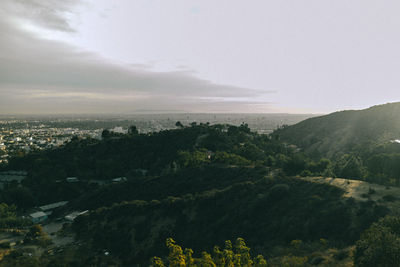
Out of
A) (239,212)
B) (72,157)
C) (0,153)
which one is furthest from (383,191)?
(0,153)

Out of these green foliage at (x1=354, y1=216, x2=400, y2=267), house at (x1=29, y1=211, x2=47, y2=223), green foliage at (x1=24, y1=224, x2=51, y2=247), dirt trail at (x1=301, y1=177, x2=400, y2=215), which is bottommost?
house at (x1=29, y1=211, x2=47, y2=223)

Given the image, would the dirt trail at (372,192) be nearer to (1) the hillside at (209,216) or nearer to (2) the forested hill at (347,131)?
(1) the hillside at (209,216)

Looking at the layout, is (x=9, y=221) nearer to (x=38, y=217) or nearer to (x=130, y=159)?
(x=38, y=217)

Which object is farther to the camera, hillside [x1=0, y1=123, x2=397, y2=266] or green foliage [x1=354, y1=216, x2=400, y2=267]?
hillside [x1=0, y1=123, x2=397, y2=266]

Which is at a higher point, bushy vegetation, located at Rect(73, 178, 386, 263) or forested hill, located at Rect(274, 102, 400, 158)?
forested hill, located at Rect(274, 102, 400, 158)

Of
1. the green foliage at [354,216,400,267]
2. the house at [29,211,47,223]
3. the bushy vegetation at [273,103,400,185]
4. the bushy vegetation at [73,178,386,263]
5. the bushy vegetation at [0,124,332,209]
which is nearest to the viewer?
the green foliage at [354,216,400,267]

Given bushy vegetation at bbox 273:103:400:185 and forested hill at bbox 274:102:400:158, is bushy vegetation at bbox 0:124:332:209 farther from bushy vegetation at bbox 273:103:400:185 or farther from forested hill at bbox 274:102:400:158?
forested hill at bbox 274:102:400:158

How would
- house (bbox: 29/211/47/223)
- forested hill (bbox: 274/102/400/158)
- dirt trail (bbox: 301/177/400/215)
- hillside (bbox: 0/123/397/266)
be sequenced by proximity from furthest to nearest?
forested hill (bbox: 274/102/400/158)
house (bbox: 29/211/47/223)
dirt trail (bbox: 301/177/400/215)
hillside (bbox: 0/123/397/266)

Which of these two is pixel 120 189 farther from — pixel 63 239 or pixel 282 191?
pixel 282 191

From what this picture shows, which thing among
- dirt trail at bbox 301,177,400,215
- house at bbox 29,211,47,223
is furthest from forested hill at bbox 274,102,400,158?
house at bbox 29,211,47,223
